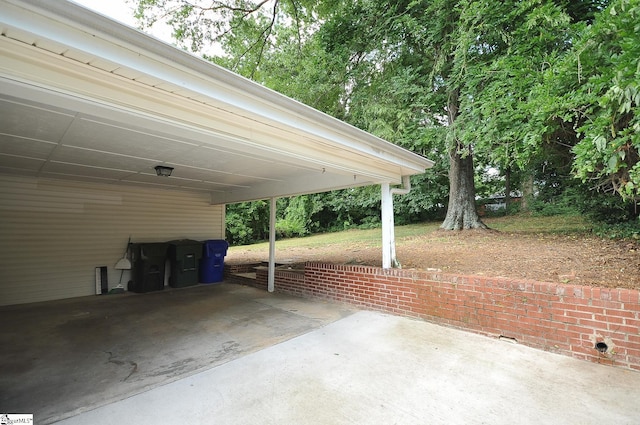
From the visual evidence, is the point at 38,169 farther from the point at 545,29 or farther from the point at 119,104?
the point at 545,29

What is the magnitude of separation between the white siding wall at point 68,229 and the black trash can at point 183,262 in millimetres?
664

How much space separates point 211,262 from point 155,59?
21.1 ft

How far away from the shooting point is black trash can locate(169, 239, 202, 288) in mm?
7152

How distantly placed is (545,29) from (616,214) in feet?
14.5

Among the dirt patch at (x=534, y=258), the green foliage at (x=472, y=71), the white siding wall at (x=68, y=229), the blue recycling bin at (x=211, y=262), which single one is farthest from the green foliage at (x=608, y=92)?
the white siding wall at (x=68, y=229)

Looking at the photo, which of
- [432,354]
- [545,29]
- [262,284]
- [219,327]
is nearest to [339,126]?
[432,354]

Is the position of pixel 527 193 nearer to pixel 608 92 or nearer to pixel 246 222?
pixel 608 92

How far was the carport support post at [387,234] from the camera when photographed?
198 inches

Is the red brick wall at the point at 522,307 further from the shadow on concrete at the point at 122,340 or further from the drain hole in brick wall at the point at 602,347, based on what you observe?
the shadow on concrete at the point at 122,340

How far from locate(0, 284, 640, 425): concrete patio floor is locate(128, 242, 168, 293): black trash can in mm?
2233

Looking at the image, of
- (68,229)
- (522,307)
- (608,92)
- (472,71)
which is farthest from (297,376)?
(472,71)

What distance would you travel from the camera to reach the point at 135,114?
7.11ft

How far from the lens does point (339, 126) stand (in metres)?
3.42

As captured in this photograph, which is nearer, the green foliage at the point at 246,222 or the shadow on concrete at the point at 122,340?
the shadow on concrete at the point at 122,340
